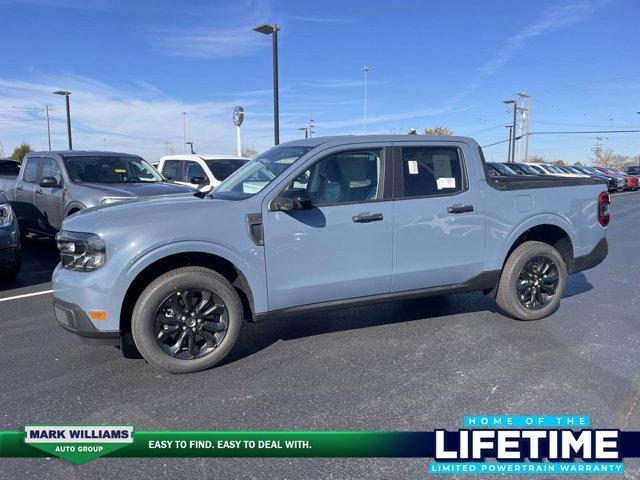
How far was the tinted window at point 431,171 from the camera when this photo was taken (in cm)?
448

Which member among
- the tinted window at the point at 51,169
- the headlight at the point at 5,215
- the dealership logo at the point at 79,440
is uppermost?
the tinted window at the point at 51,169

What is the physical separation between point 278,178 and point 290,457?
2.15 meters

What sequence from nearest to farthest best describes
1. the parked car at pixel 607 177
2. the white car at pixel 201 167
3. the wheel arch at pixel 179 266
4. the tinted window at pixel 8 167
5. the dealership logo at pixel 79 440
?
the dealership logo at pixel 79 440 < the wheel arch at pixel 179 266 < the white car at pixel 201 167 < the tinted window at pixel 8 167 < the parked car at pixel 607 177

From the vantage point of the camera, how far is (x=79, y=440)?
2.92 meters

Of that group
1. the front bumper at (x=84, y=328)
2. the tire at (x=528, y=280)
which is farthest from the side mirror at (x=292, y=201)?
the tire at (x=528, y=280)

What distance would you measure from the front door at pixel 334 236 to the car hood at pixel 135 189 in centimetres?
343

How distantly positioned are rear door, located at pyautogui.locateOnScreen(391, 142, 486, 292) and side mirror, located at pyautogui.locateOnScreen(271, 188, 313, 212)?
899 millimetres

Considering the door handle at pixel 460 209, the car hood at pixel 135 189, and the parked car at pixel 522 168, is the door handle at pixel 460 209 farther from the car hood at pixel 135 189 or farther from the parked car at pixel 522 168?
the parked car at pixel 522 168

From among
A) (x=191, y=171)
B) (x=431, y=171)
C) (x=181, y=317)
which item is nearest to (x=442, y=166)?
(x=431, y=171)

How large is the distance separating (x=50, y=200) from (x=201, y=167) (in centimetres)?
358

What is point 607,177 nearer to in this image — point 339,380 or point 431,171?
point 431,171

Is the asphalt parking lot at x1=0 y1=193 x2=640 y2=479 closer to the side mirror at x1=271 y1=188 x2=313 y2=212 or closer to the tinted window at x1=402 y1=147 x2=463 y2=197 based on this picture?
the side mirror at x1=271 y1=188 x2=313 y2=212

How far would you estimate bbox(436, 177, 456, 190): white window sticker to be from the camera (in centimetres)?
461

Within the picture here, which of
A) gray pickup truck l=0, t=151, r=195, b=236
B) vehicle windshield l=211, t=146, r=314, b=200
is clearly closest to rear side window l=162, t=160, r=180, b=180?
gray pickup truck l=0, t=151, r=195, b=236
